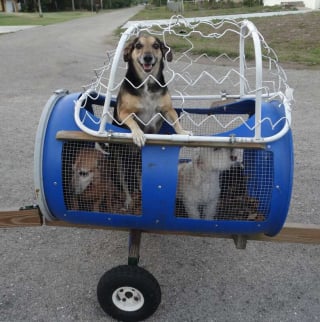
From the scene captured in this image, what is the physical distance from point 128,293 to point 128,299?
0.13 ft

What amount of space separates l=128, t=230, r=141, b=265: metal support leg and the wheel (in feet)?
0.22

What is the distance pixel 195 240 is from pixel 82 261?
0.88m

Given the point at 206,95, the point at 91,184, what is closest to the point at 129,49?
the point at 206,95

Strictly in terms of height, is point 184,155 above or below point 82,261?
above

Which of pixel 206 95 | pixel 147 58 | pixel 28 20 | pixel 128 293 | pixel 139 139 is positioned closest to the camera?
pixel 139 139

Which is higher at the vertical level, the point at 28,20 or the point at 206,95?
the point at 206,95

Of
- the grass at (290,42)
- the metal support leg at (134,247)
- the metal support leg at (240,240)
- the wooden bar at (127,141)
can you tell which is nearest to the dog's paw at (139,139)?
the wooden bar at (127,141)

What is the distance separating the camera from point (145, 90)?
2963 mm

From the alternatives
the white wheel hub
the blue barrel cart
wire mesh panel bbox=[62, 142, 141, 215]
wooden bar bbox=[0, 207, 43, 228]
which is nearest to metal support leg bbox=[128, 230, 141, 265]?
the blue barrel cart

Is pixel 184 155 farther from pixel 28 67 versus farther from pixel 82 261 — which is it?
pixel 28 67

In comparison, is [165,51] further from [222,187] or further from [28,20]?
[28,20]

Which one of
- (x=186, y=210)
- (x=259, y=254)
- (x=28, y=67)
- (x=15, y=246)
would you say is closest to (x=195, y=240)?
(x=259, y=254)

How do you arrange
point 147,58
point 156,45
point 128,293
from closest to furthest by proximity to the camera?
point 128,293, point 147,58, point 156,45

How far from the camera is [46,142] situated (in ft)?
7.67
